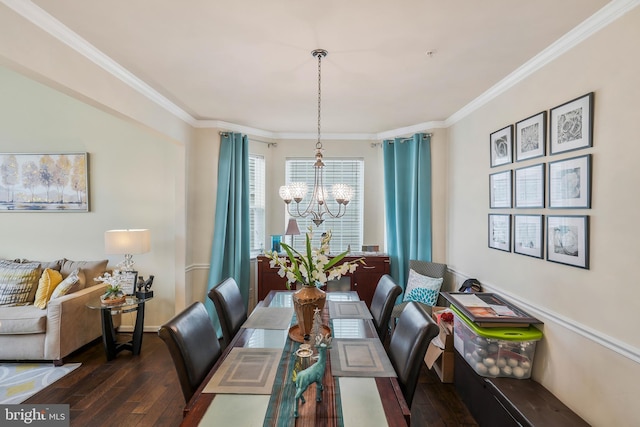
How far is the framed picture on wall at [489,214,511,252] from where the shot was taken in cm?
249

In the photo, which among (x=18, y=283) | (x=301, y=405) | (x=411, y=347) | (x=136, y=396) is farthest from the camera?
(x=18, y=283)

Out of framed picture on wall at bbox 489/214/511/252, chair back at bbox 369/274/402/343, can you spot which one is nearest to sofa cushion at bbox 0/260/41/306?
chair back at bbox 369/274/402/343

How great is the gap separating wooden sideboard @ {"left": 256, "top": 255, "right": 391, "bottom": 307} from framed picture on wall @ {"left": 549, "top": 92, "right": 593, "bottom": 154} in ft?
7.60

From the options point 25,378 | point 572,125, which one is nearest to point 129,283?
point 25,378

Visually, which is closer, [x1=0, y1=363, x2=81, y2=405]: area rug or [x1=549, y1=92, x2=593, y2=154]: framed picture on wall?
[x1=549, y1=92, x2=593, y2=154]: framed picture on wall

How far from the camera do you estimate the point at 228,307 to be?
7.26ft

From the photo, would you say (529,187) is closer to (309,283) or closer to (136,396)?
(309,283)

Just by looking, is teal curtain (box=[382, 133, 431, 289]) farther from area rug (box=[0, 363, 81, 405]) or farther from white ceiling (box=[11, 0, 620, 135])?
area rug (box=[0, 363, 81, 405])

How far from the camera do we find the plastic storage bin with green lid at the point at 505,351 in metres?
2.07

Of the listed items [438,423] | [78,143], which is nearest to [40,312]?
[78,143]

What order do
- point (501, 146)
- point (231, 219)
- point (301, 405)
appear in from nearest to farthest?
point (301, 405) → point (501, 146) → point (231, 219)

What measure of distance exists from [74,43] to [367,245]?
3.70 metres

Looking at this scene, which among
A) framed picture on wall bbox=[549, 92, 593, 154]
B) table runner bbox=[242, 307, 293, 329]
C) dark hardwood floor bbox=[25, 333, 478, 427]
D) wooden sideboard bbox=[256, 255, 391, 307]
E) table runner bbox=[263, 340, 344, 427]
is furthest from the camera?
wooden sideboard bbox=[256, 255, 391, 307]

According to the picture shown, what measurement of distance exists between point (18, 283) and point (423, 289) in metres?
4.49
